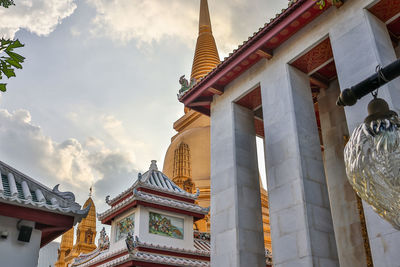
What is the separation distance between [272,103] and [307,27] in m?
1.96

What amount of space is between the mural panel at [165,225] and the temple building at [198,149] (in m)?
3.40

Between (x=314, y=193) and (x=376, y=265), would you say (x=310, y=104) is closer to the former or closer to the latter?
(x=314, y=193)

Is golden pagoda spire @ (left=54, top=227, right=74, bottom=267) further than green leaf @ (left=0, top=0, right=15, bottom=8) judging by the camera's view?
Yes

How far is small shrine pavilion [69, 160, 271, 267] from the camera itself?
1316 cm

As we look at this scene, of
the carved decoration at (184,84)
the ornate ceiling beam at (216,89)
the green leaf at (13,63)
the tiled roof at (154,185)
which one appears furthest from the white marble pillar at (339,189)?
the green leaf at (13,63)

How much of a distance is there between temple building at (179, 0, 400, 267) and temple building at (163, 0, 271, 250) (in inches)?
340

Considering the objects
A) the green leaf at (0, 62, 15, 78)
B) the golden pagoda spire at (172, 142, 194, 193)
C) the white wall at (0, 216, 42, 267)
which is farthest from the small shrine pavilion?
the green leaf at (0, 62, 15, 78)

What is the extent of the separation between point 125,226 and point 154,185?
188 centimetres

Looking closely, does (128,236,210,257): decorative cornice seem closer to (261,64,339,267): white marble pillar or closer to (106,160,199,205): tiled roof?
(106,160,199,205): tiled roof

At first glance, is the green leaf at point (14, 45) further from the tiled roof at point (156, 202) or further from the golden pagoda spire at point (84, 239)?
the golden pagoda spire at point (84, 239)

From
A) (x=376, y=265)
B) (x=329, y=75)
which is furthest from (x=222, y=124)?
(x=376, y=265)

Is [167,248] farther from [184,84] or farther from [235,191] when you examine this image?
[184,84]

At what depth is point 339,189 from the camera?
32.8 ft

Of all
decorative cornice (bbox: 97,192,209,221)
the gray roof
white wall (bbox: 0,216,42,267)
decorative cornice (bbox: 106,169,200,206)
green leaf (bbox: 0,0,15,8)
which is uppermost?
the gray roof
